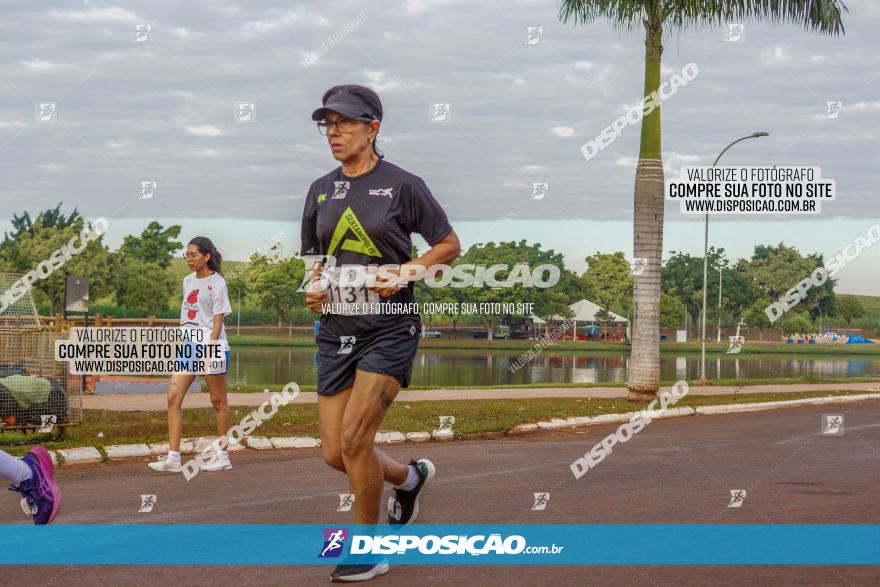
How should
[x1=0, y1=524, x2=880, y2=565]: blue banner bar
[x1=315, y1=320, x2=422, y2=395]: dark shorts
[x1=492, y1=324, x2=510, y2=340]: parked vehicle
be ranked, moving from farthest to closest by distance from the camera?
[x1=492, y1=324, x2=510, y2=340]: parked vehicle, [x1=0, y1=524, x2=880, y2=565]: blue banner bar, [x1=315, y1=320, x2=422, y2=395]: dark shorts

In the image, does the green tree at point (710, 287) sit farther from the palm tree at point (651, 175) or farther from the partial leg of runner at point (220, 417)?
the partial leg of runner at point (220, 417)

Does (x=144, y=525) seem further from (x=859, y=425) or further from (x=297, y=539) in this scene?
(x=859, y=425)

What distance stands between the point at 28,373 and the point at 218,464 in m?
2.63

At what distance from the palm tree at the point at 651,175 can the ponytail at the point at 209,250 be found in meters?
10.4

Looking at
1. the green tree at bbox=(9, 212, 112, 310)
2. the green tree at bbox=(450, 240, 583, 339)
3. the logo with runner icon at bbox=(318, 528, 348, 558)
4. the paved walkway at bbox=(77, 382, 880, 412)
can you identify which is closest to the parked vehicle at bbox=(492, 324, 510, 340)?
the green tree at bbox=(450, 240, 583, 339)

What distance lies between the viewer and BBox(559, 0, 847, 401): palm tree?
60.0ft

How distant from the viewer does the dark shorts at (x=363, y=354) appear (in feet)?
16.0

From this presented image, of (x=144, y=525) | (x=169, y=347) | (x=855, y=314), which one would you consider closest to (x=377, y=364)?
(x=144, y=525)

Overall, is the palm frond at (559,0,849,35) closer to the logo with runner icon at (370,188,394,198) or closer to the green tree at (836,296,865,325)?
the logo with runner icon at (370,188,394,198)

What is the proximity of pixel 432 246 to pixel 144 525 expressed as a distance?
2.82 metres

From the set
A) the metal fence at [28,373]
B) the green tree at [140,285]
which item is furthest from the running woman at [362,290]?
the green tree at [140,285]

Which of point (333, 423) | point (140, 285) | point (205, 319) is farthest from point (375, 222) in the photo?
point (140, 285)

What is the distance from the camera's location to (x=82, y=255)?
7288cm

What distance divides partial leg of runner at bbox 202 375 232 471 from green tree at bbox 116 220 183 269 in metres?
77.2
